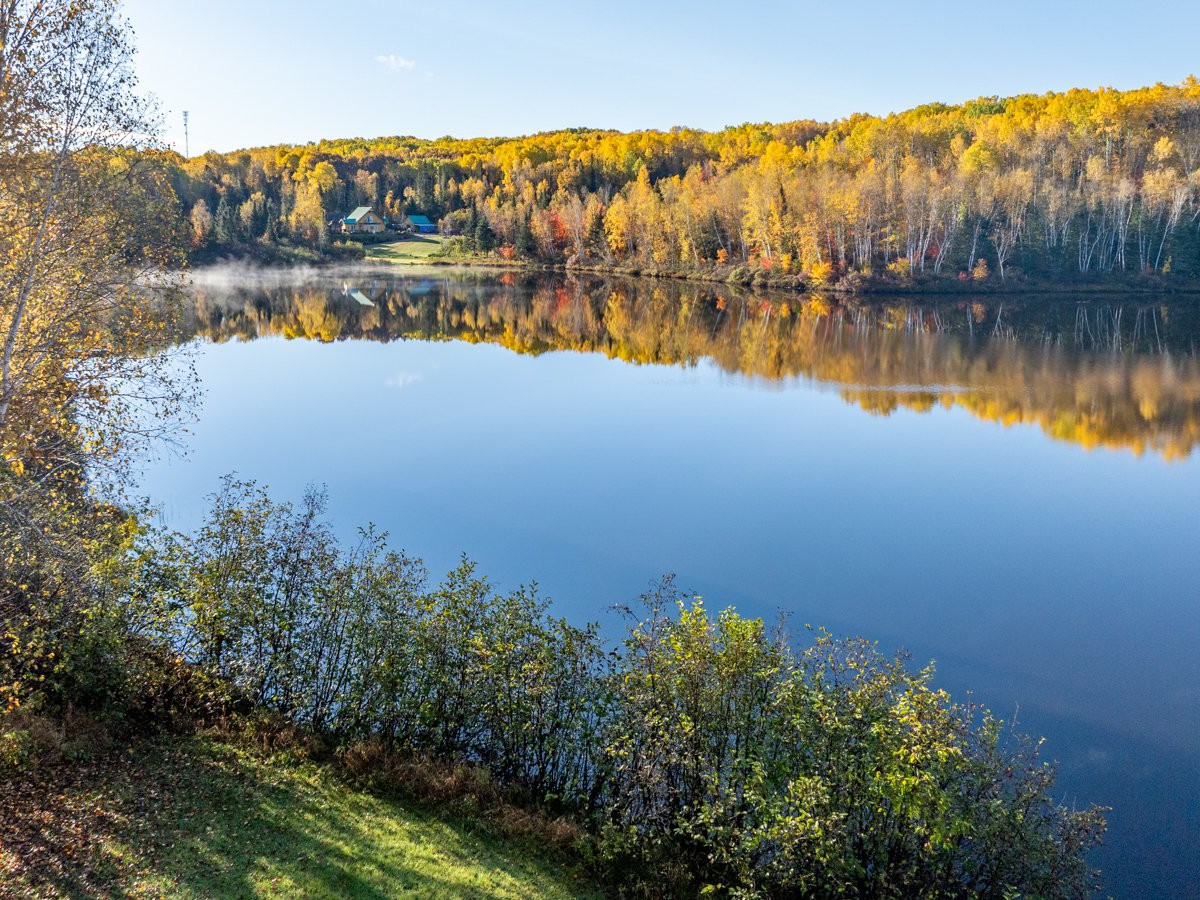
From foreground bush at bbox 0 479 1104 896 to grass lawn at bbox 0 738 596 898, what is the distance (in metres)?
1.03

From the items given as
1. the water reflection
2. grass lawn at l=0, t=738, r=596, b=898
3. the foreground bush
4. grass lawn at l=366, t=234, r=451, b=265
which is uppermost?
grass lawn at l=366, t=234, r=451, b=265

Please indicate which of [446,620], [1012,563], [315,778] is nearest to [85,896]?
[315,778]

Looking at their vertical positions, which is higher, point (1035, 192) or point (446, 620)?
point (1035, 192)

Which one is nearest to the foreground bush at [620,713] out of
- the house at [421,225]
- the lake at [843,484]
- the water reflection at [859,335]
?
the lake at [843,484]

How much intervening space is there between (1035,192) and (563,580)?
3412 inches

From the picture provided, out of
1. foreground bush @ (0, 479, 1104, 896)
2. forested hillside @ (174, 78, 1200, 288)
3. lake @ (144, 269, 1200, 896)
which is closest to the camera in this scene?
foreground bush @ (0, 479, 1104, 896)

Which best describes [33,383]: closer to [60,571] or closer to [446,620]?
[60,571]

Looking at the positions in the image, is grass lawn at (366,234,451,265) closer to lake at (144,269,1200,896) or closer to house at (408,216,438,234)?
house at (408,216,438,234)

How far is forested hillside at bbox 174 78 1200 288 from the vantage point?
3260 inches

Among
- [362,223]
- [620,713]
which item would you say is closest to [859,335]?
[620,713]

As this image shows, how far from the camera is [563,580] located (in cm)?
1980

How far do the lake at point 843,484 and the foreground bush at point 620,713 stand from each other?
105 inches

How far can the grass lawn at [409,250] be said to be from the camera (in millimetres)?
123125

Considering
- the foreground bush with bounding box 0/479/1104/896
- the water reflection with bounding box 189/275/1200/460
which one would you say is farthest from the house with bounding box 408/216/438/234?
the foreground bush with bounding box 0/479/1104/896
